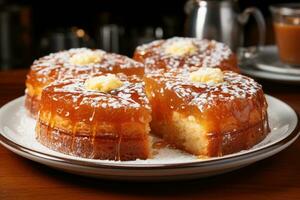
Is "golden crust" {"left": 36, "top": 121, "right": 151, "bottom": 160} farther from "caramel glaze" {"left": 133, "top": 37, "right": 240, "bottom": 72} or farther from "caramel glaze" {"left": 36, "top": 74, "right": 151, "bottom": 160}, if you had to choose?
"caramel glaze" {"left": 133, "top": 37, "right": 240, "bottom": 72}

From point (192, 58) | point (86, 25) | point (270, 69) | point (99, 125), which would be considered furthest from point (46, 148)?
point (86, 25)

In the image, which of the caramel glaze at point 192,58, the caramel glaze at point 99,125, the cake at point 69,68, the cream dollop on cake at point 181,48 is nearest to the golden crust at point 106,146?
the caramel glaze at point 99,125

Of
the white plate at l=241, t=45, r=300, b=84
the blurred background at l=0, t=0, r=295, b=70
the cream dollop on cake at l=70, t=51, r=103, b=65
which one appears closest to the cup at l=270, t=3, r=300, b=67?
the white plate at l=241, t=45, r=300, b=84

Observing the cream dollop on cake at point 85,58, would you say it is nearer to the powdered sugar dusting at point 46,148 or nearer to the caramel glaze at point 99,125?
the powdered sugar dusting at point 46,148

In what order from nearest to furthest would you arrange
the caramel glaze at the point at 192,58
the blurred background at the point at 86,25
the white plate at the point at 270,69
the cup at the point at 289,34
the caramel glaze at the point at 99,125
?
1. the caramel glaze at the point at 99,125
2. the caramel glaze at the point at 192,58
3. the white plate at the point at 270,69
4. the cup at the point at 289,34
5. the blurred background at the point at 86,25

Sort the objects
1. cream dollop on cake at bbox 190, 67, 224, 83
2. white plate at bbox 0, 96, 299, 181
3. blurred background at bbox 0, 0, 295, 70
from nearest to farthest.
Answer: white plate at bbox 0, 96, 299, 181, cream dollop on cake at bbox 190, 67, 224, 83, blurred background at bbox 0, 0, 295, 70

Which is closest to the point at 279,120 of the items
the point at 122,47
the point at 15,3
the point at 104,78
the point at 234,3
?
the point at 104,78
